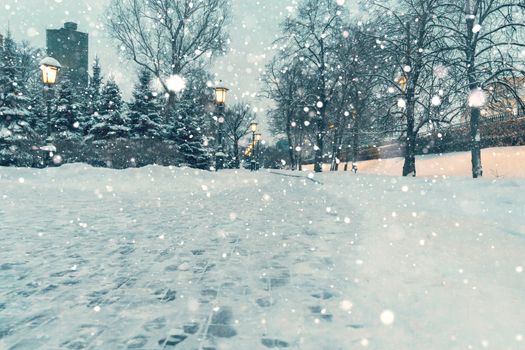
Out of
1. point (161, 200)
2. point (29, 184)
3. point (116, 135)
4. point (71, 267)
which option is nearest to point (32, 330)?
point (71, 267)

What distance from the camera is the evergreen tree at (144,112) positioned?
3038cm

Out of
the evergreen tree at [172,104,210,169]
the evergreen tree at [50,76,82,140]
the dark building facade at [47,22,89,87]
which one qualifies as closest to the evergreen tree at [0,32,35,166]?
the evergreen tree at [50,76,82,140]

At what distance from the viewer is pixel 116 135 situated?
28953mm

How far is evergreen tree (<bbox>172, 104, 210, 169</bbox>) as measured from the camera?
3171 centimetres

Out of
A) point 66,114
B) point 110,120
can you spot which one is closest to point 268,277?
point 110,120

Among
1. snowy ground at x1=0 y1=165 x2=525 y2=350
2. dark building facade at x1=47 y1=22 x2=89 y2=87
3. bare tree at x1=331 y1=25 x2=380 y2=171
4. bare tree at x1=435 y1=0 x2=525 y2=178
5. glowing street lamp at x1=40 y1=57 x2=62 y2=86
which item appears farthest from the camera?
dark building facade at x1=47 y1=22 x2=89 y2=87

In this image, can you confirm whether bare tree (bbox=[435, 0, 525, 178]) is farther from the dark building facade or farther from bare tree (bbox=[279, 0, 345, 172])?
the dark building facade

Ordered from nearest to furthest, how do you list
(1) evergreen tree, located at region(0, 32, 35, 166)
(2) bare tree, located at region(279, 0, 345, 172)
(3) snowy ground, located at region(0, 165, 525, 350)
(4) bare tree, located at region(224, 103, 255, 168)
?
(3) snowy ground, located at region(0, 165, 525, 350), (1) evergreen tree, located at region(0, 32, 35, 166), (2) bare tree, located at region(279, 0, 345, 172), (4) bare tree, located at region(224, 103, 255, 168)

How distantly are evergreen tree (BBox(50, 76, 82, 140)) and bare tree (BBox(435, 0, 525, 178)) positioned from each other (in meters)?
26.7

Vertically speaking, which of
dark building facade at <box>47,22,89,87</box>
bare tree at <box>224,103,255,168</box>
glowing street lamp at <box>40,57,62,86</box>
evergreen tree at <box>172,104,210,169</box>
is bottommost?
evergreen tree at <box>172,104,210,169</box>

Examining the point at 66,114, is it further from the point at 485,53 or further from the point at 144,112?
the point at 485,53

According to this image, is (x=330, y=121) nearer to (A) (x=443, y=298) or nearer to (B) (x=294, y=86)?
(B) (x=294, y=86)

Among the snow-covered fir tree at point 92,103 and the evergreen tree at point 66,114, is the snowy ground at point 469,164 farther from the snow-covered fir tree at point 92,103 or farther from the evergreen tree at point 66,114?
the evergreen tree at point 66,114

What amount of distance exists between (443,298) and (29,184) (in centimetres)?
1433
